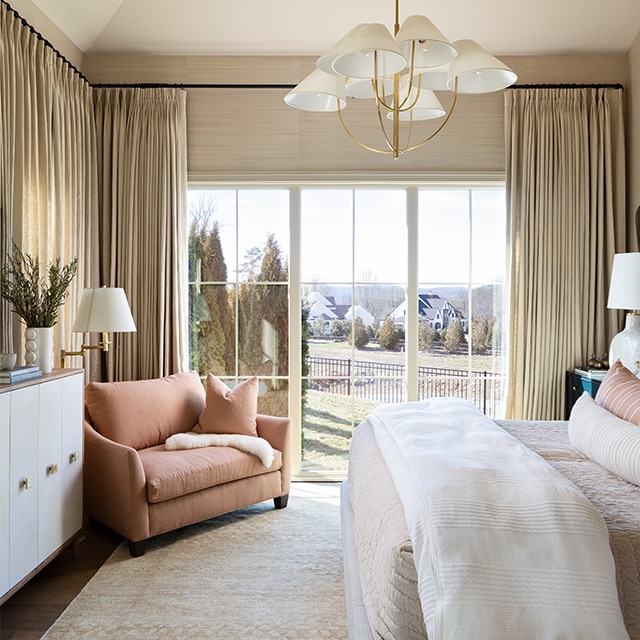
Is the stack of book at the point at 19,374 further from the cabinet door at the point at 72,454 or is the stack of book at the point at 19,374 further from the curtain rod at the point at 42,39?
the curtain rod at the point at 42,39

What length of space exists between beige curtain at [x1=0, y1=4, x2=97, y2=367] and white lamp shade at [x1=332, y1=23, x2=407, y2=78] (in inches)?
70.9

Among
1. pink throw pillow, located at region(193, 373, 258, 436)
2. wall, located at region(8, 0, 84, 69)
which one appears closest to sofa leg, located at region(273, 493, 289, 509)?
pink throw pillow, located at region(193, 373, 258, 436)

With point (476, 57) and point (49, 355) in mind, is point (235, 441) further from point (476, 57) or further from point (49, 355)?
point (476, 57)

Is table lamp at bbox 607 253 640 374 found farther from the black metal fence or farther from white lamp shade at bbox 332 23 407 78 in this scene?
white lamp shade at bbox 332 23 407 78

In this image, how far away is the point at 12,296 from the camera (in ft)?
10.1

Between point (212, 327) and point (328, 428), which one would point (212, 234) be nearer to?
point (212, 327)

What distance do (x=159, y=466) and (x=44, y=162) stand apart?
1.83 m

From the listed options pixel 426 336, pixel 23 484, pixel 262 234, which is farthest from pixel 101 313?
pixel 426 336

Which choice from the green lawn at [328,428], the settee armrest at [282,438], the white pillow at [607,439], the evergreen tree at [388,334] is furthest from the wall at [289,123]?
the white pillow at [607,439]

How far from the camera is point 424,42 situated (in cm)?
229

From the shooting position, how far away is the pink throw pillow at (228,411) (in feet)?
12.8

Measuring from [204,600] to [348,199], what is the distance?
293cm

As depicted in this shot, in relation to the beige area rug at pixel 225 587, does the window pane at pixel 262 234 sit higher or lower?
higher

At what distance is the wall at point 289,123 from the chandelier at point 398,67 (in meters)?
1.72
